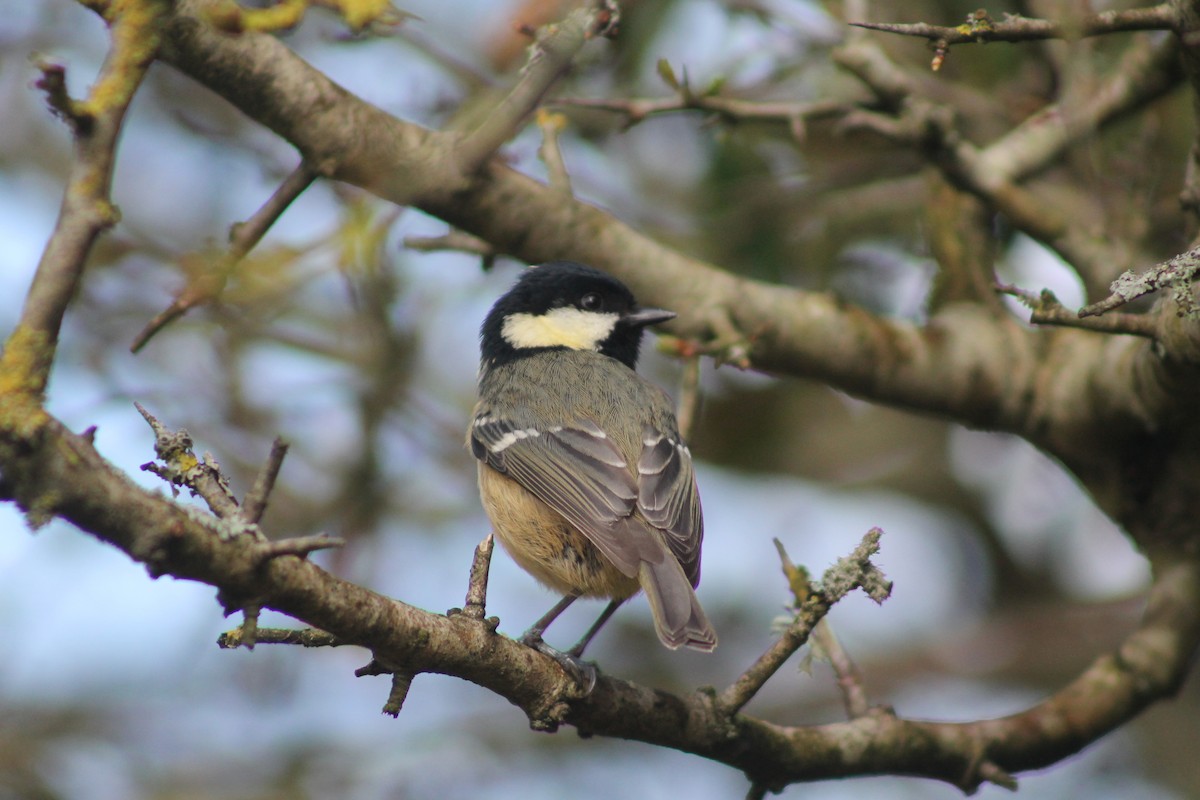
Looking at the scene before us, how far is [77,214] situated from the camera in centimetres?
147

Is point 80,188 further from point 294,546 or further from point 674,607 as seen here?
point 674,607

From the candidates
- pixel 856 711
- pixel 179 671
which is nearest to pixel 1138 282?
pixel 856 711

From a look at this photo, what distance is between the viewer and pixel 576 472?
339cm

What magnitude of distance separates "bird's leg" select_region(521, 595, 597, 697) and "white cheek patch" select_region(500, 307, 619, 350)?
1.20m

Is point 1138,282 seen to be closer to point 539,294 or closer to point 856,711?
point 856,711

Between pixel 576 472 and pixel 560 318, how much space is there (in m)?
1.00

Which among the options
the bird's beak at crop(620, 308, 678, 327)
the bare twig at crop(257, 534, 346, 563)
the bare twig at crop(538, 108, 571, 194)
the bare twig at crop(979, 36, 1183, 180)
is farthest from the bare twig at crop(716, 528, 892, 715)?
the bare twig at crop(979, 36, 1183, 180)

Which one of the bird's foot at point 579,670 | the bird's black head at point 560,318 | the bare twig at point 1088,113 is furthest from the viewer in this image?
the bird's black head at point 560,318

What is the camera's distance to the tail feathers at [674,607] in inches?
106

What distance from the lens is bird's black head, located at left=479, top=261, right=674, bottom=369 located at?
13.1ft

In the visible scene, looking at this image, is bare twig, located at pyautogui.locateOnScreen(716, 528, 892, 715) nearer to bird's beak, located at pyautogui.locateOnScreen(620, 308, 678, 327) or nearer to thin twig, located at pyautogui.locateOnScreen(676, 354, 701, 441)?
thin twig, located at pyautogui.locateOnScreen(676, 354, 701, 441)

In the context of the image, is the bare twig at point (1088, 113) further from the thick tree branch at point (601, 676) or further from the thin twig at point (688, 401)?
the thick tree branch at point (601, 676)

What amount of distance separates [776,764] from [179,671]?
12.2 ft

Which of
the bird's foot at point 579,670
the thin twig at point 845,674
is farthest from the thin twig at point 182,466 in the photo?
the thin twig at point 845,674
